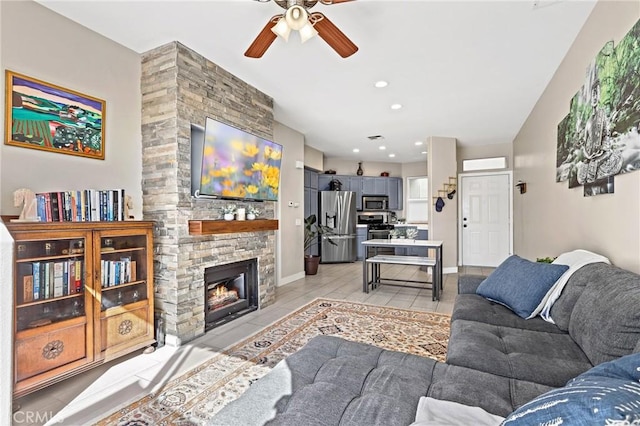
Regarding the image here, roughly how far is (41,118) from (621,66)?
154 inches

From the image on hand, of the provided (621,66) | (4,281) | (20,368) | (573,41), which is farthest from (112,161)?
(573,41)

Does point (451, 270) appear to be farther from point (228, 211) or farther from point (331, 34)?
point (331, 34)

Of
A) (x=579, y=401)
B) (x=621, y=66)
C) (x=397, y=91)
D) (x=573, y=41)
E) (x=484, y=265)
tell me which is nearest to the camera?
(x=579, y=401)

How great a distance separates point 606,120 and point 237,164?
3.07 m

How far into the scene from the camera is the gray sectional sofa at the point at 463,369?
106 cm

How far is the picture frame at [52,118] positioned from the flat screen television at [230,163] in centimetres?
78

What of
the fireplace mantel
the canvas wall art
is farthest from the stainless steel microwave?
the canvas wall art

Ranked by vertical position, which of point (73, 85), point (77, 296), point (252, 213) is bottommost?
point (77, 296)

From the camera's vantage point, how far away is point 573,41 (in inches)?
106

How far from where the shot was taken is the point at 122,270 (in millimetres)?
2516

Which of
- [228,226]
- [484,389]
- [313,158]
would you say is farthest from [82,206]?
[313,158]

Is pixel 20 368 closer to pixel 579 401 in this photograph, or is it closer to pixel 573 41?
pixel 579 401

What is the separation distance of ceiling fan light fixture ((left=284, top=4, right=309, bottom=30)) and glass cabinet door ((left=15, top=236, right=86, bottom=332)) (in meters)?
2.11

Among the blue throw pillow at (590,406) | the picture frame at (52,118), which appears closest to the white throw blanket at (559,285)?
the blue throw pillow at (590,406)
